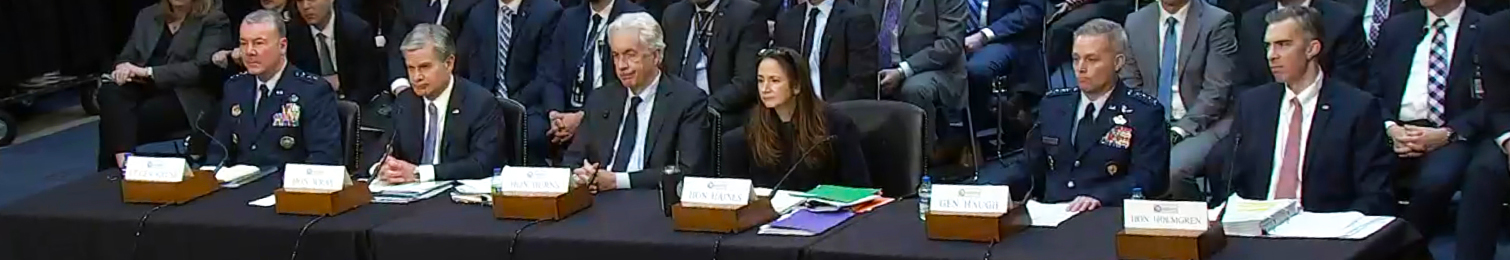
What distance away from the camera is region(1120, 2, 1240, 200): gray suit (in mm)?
5508

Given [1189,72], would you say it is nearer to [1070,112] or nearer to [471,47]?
[1070,112]

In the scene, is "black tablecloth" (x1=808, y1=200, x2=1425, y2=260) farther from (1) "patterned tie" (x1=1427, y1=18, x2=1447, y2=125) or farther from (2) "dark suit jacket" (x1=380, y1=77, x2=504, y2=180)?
(1) "patterned tie" (x1=1427, y1=18, x2=1447, y2=125)

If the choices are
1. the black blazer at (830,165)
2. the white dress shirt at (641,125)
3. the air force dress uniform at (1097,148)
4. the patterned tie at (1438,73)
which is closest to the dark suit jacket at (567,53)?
the white dress shirt at (641,125)

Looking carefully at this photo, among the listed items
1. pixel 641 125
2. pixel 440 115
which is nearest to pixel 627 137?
pixel 641 125

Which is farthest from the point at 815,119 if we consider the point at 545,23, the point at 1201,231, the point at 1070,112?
the point at 545,23

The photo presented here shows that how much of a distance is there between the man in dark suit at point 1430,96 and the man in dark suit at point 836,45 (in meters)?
1.46

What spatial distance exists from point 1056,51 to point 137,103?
10.1ft

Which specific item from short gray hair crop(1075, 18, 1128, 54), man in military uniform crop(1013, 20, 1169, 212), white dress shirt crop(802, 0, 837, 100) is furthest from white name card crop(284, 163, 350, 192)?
white dress shirt crop(802, 0, 837, 100)

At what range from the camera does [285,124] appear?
5.38 meters

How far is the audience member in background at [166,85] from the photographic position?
663 cm

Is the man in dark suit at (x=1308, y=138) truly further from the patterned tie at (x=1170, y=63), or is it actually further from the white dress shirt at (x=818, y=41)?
the white dress shirt at (x=818, y=41)

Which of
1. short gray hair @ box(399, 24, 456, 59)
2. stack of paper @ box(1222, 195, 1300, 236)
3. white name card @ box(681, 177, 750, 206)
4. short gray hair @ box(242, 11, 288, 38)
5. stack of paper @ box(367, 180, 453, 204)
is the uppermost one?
short gray hair @ box(242, 11, 288, 38)

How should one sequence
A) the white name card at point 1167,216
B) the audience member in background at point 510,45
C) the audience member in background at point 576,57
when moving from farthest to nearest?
the audience member in background at point 510,45, the audience member in background at point 576,57, the white name card at point 1167,216

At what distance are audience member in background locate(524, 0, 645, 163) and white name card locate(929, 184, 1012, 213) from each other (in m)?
2.60
